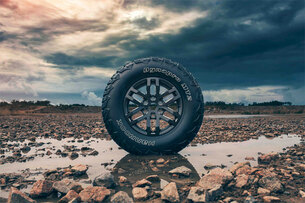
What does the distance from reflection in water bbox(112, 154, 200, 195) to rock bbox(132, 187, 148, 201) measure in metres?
0.19

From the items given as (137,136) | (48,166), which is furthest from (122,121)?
(48,166)

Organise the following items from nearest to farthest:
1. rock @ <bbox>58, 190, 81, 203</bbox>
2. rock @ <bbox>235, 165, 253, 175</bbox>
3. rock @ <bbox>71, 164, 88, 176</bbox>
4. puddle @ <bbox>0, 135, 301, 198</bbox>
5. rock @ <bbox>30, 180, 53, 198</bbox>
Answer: rock @ <bbox>58, 190, 81, 203</bbox>, rock @ <bbox>30, 180, 53, 198</bbox>, rock @ <bbox>235, 165, 253, 175</bbox>, rock @ <bbox>71, 164, 88, 176</bbox>, puddle @ <bbox>0, 135, 301, 198</bbox>

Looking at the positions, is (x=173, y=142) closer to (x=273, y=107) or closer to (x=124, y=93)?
(x=124, y=93)

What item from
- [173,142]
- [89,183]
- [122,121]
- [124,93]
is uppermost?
[124,93]

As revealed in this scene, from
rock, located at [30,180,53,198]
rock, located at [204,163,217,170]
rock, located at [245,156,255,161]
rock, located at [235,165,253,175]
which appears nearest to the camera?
rock, located at [30,180,53,198]

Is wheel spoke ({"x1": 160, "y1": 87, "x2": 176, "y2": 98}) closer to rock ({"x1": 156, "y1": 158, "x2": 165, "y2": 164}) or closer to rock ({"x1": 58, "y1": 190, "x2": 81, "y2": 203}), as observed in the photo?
rock ({"x1": 156, "y1": 158, "x2": 165, "y2": 164})

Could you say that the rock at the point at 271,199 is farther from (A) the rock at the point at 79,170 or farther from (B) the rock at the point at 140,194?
(A) the rock at the point at 79,170

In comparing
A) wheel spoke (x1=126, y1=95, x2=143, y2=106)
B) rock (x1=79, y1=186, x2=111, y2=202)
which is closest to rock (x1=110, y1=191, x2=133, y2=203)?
rock (x1=79, y1=186, x2=111, y2=202)

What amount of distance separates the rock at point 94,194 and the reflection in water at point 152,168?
343mm

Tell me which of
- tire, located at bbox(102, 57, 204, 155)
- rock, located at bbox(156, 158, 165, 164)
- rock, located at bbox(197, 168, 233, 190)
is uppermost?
tire, located at bbox(102, 57, 204, 155)

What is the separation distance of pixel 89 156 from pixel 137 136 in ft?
3.46

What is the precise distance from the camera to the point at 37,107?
24422 millimetres

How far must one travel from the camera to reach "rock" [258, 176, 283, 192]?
2795mm

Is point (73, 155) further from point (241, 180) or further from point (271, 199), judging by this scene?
point (271, 199)
